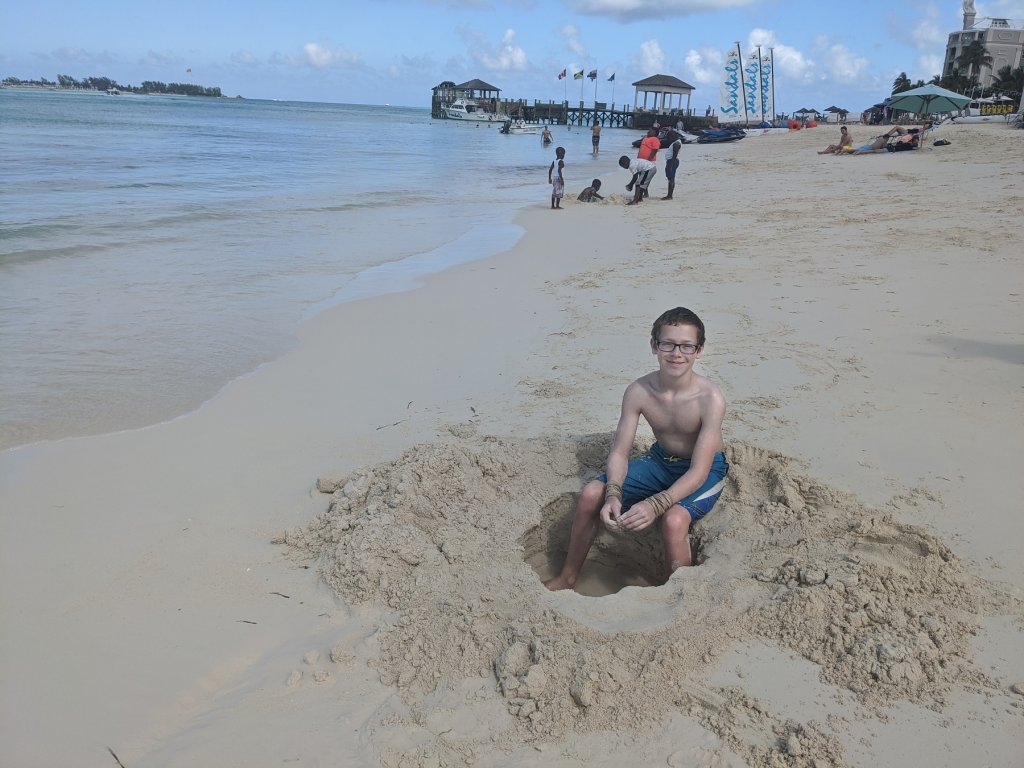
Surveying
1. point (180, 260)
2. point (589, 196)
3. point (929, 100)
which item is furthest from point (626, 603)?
point (929, 100)

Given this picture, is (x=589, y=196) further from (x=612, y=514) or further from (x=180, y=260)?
(x=612, y=514)

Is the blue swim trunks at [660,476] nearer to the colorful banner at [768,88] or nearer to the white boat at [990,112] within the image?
the white boat at [990,112]

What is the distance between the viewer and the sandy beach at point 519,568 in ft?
6.48

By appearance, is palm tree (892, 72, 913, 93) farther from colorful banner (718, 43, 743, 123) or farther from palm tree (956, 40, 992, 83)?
colorful banner (718, 43, 743, 123)

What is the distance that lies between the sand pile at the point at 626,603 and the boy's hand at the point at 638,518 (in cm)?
22

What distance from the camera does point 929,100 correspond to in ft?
73.4

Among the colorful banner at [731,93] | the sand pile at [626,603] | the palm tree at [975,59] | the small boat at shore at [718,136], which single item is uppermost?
the palm tree at [975,59]

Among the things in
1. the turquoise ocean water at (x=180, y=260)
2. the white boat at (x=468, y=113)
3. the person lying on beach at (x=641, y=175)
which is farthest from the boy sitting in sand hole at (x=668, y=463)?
the white boat at (x=468, y=113)

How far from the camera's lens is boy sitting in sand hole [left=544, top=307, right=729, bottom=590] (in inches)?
108

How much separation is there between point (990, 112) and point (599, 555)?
41.4 meters

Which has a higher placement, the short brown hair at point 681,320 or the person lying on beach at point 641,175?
the person lying on beach at point 641,175

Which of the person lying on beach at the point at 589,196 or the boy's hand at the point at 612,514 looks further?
the person lying on beach at the point at 589,196


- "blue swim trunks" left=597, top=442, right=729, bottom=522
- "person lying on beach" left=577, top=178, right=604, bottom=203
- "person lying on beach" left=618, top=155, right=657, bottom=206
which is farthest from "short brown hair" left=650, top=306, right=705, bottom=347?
"person lying on beach" left=577, top=178, right=604, bottom=203

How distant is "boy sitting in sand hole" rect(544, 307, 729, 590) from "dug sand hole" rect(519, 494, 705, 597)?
0.09m
